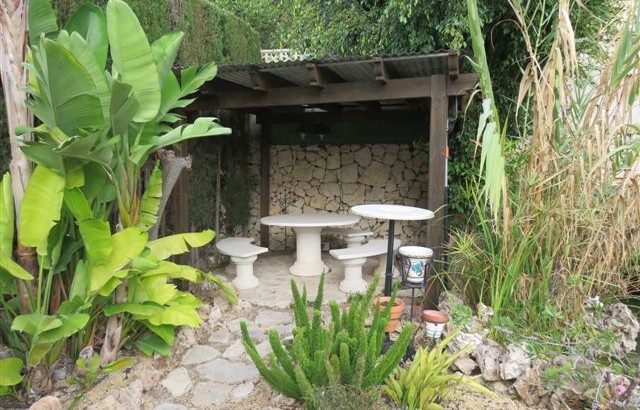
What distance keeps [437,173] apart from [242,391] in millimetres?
2538

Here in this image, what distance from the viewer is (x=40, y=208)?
2689mm

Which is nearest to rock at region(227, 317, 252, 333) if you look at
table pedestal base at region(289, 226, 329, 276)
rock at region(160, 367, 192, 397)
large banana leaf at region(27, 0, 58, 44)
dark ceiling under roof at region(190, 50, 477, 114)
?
rock at region(160, 367, 192, 397)

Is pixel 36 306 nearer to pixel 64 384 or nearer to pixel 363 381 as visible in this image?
pixel 64 384

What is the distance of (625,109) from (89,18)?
3.95m

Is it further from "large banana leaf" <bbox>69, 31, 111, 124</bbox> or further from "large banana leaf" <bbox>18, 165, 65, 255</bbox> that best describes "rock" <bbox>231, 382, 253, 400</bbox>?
"large banana leaf" <bbox>69, 31, 111, 124</bbox>

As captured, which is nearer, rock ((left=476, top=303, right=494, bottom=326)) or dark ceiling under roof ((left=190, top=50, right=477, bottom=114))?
rock ((left=476, top=303, right=494, bottom=326))

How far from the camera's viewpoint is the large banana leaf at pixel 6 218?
273 cm

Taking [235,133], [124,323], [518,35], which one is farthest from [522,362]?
[235,133]

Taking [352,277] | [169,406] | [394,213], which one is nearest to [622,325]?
[394,213]

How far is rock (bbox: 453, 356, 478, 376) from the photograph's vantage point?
3.15m

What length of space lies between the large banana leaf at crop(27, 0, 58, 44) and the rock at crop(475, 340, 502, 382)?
375cm

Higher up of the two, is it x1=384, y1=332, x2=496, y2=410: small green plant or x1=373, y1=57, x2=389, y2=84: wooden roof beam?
x1=373, y1=57, x2=389, y2=84: wooden roof beam

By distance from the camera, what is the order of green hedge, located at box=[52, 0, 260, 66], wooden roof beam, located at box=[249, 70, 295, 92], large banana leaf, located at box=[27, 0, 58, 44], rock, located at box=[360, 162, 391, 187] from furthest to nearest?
rock, located at box=[360, 162, 391, 187]
green hedge, located at box=[52, 0, 260, 66]
wooden roof beam, located at box=[249, 70, 295, 92]
large banana leaf, located at box=[27, 0, 58, 44]

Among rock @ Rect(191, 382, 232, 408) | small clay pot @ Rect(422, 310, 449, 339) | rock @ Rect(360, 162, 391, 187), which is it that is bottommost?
rock @ Rect(191, 382, 232, 408)
